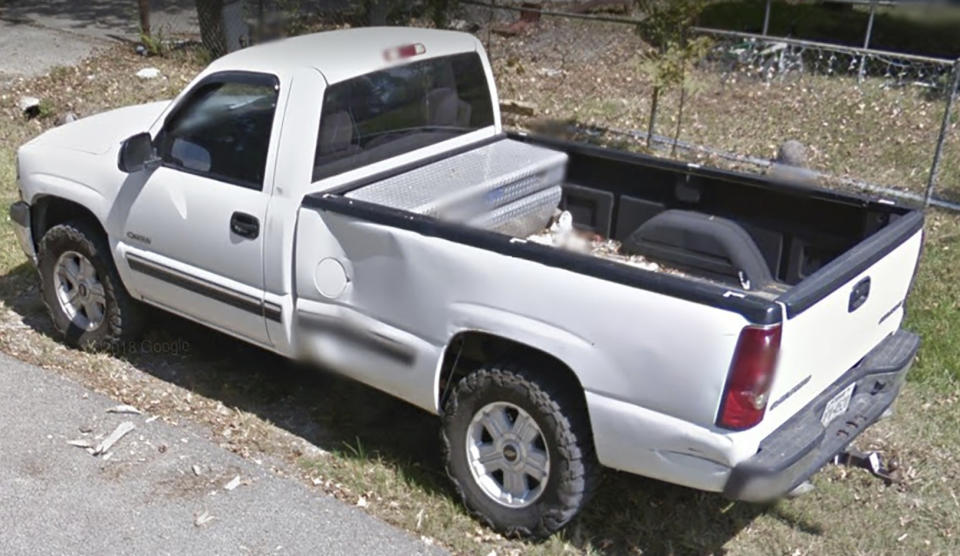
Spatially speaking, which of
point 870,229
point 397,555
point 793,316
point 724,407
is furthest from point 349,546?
point 870,229

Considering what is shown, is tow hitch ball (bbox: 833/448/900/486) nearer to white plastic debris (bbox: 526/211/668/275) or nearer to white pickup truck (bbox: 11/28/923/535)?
white pickup truck (bbox: 11/28/923/535)

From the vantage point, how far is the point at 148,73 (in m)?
12.5

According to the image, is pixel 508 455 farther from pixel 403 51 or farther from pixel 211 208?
pixel 403 51

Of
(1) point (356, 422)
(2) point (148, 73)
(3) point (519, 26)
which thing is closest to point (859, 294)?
(1) point (356, 422)

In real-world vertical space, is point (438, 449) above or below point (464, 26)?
below

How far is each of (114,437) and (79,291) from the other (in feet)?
4.11

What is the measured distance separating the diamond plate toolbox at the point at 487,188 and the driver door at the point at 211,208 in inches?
21.8

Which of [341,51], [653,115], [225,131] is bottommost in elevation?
[653,115]

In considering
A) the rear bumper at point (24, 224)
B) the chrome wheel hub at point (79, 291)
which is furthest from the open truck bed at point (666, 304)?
the rear bumper at point (24, 224)

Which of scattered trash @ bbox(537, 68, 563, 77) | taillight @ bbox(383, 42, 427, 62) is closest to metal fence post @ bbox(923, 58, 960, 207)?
taillight @ bbox(383, 42, 427, 62)

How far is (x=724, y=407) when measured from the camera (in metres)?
3.67

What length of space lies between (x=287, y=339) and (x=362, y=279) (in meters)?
0.62

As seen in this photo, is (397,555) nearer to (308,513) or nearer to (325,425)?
(308,513)

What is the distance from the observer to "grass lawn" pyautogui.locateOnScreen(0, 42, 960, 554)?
452 cm
